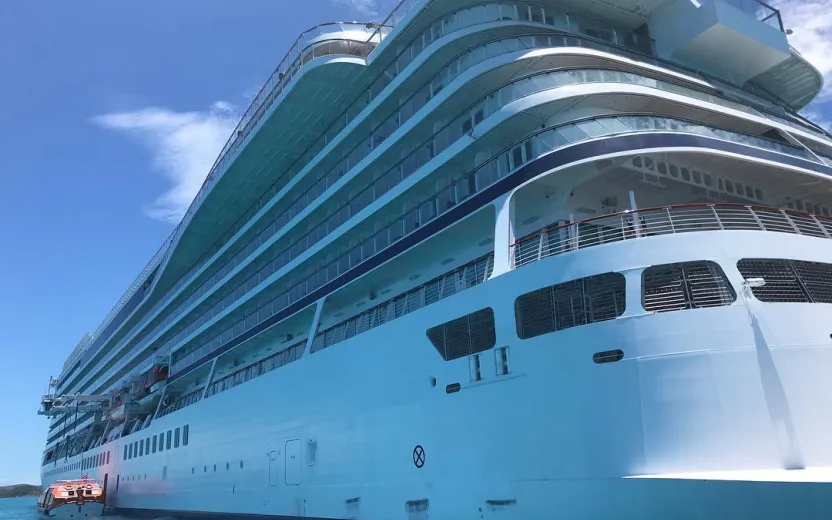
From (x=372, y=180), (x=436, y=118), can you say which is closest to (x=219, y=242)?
(x=372, y=180)

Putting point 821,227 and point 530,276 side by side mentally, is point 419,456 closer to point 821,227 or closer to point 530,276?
point 530,276

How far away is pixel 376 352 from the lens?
13.9 metres

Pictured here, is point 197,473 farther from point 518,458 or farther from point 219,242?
point 518,458

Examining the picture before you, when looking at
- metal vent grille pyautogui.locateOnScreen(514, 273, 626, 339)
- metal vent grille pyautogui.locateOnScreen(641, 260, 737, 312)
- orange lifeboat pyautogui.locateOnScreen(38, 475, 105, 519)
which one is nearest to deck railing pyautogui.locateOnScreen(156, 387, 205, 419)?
orange lifeboat pyautogui.locateOnScreen(38, 475, 105, 519)

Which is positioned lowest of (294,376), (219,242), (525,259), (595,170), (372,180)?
(294,376)

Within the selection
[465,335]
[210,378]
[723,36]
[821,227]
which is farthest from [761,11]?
[210,378]

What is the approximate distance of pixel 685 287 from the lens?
941cm

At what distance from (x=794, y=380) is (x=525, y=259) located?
15.0 feet

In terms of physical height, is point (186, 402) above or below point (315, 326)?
below

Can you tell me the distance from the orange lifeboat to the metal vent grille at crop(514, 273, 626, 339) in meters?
30.9

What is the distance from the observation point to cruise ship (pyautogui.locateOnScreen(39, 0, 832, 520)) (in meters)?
8.80

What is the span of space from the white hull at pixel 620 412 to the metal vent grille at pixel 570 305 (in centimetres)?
18

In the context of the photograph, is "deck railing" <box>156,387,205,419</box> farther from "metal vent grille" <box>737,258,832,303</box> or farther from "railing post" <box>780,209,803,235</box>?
"railing post" <box>780,209,803,235</box>

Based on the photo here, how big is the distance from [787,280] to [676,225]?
1.96 meters
